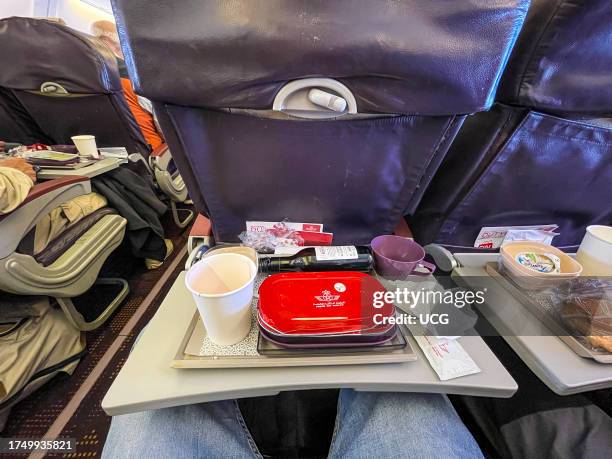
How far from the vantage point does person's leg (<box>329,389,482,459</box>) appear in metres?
0.45

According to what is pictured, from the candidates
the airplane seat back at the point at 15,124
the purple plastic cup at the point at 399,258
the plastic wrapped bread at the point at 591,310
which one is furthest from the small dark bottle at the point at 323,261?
the airplane seat back at the point at 15,124

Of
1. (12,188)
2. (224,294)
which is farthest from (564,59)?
(12,188)

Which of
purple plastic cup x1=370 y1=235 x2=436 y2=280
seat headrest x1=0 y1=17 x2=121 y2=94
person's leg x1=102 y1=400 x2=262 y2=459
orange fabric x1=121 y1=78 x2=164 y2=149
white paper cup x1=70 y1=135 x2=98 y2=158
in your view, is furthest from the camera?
orange fabric x1=121 y1=78 x2=164 y2=149

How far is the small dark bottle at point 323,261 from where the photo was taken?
22.4 inches

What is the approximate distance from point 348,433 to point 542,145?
685mm

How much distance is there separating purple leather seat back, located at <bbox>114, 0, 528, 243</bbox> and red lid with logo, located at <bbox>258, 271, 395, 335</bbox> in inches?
7.7

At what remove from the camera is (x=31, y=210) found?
0.83 m

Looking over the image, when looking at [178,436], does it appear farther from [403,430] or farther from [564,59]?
[564,59]

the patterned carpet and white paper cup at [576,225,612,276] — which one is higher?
white paper cup at [576,225,612,276]

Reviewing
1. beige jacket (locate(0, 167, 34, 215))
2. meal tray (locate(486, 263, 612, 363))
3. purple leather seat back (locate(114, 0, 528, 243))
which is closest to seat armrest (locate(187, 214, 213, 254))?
purple leather seat back (locate(114, 0, 528, 243))

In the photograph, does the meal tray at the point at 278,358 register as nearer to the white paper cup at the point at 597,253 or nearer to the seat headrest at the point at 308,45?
the seat headrest at the point at 308,45

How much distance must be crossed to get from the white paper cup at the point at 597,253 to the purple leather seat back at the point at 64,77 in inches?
71.8

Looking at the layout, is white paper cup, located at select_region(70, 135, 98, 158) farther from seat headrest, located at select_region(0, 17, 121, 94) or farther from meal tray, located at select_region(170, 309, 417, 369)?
meal tray, located at select_region(170, 309, 417, 369)

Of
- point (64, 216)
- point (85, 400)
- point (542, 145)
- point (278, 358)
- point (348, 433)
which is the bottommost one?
point (85, 400)
